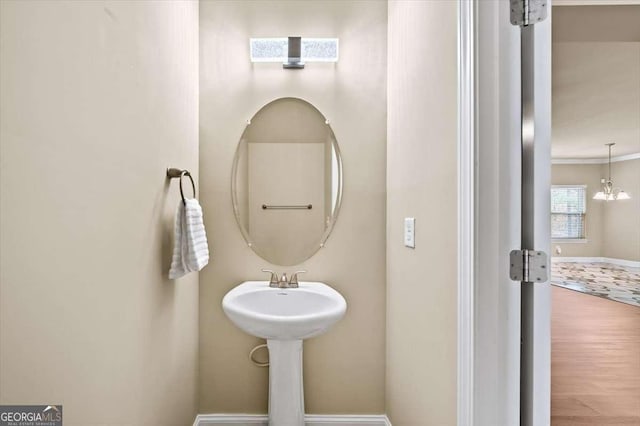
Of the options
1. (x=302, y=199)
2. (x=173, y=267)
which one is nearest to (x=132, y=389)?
(x=173, y=267)

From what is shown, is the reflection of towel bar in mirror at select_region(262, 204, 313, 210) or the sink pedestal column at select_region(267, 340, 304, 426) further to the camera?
the reflection of towel bar in mirror at select_region(262, 204, 313, 210)

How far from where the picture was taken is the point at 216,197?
1.89 metres

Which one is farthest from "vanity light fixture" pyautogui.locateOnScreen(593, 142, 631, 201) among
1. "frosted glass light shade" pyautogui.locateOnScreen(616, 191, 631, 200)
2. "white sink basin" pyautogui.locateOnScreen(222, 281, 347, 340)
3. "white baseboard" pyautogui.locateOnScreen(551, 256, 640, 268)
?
"white sink basin" pyautogui.locateOnScreen(222, 281, 347, 340)

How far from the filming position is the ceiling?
1.82 metres

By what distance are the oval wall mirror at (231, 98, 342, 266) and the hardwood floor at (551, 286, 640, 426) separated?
5.72 feet

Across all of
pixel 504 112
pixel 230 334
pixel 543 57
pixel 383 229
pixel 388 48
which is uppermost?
pixel 388 48

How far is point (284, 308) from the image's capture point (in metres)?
1.76

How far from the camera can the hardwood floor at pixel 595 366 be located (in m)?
1.95

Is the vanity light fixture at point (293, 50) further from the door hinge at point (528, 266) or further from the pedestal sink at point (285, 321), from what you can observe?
the door hinge at point (528, 266)

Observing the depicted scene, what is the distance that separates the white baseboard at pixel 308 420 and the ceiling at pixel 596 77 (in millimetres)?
2445

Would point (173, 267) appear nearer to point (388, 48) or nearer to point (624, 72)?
point (388, 48)

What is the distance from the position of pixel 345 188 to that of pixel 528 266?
1118 mm

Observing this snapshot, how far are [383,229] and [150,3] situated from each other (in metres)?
1.48

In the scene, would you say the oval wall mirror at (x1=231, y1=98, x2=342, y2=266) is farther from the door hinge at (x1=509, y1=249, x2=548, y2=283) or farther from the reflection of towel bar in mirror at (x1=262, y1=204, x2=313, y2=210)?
the door hinge at (x1=509, y1=249, x2=548, y2=283)
